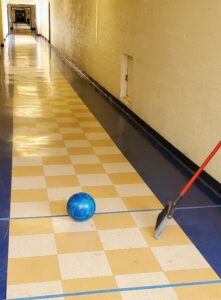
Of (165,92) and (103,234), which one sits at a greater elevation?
(165,92)

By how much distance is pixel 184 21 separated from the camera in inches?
151

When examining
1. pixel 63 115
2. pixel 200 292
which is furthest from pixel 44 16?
pixel 200 292

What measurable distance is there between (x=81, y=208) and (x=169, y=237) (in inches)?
24.3

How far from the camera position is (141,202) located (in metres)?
3.07

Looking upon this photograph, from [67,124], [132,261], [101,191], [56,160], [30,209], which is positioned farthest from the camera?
[67,124]

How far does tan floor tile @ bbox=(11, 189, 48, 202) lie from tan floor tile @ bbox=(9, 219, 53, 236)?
328mm

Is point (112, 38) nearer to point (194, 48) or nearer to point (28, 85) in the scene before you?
point (28, 85)

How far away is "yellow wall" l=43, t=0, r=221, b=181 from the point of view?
3.37m

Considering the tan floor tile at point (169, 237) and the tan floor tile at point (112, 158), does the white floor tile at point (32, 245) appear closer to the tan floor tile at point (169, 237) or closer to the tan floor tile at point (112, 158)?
the tan floor tile at point (169, 237)

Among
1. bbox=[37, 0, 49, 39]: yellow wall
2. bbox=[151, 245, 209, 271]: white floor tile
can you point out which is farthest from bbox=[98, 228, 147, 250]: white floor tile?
bbox=[37, 0, 49, 39]: yellow wall

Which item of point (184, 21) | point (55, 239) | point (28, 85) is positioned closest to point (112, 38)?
point (28, 85)

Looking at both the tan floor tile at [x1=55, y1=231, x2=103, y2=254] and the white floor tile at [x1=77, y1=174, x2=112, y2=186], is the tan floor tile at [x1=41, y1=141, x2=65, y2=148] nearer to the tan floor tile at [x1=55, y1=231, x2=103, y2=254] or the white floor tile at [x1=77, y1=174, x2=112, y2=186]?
the white floor tile at [x1=77, y1=174, x2=112, y2=186]

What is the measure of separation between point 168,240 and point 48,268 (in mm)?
808

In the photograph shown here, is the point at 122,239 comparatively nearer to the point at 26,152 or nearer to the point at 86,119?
the point at 26,152
